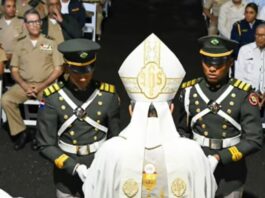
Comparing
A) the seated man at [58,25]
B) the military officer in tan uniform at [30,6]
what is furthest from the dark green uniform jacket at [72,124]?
the military officer in tan uniform at [30,6]

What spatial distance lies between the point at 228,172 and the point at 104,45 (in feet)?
20.1

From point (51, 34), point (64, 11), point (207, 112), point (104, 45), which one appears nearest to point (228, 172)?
point (207, 112)

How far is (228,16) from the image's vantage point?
984 centimetres

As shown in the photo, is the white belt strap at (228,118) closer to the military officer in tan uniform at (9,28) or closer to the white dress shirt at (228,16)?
the military officer in tan uniform at (9,28)

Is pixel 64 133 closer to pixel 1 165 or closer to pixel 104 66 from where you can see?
pixel 1 165

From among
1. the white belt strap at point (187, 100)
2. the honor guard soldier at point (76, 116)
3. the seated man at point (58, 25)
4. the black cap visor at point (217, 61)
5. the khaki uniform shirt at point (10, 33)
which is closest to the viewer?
the honor guard soldier at point (76, 116)

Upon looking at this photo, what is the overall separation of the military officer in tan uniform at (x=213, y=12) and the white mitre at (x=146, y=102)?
6.50m

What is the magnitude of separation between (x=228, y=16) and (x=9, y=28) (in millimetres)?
3133

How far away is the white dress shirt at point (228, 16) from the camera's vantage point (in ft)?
32.0

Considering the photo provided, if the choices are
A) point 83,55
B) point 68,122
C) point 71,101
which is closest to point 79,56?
point 83,55

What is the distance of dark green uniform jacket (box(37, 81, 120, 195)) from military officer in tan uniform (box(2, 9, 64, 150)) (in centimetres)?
272

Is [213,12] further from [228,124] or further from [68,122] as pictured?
[68,122]

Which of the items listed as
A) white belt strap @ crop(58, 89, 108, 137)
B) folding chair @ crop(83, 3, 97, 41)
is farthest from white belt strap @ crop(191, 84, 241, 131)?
folding chair @ crop(83, 3, 97, 41)

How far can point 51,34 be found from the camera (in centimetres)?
857
